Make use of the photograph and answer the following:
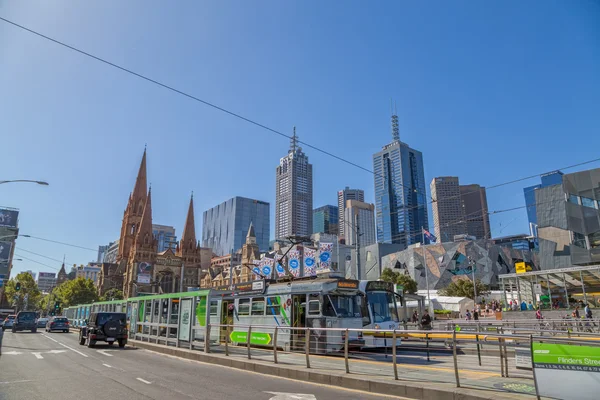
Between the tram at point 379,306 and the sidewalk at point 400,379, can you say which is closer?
the sidewalk at point 400,379

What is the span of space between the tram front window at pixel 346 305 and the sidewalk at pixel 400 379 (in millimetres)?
3285

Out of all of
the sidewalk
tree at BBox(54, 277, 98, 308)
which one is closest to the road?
the sidewalk

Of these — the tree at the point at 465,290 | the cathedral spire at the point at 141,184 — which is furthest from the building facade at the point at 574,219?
the cathedral spire at the point at 141,184

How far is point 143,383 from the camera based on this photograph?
957 cm

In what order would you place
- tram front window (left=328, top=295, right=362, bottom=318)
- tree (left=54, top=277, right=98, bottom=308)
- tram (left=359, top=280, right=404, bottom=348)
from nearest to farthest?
tram front window (left=328, top=295, right=362, bottom=318), tram (left=359, top=280, right=404, bottom=348), tree (left=54, top=277, right=98, bottom=308)

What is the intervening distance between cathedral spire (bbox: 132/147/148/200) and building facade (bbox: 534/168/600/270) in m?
95.0

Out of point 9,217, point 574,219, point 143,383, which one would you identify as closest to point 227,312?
point 143,383

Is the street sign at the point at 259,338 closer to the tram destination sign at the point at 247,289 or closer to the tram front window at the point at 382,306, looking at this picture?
the tram destination sign at the point at 247,289

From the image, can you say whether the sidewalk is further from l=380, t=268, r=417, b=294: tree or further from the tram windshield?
l=380, t=268, r=417, b=294: tree

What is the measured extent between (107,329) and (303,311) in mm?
10896

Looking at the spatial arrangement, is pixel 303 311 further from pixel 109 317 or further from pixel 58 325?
pixel 58 325

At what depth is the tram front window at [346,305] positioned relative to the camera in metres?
16.1

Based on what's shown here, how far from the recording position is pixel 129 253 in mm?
110250

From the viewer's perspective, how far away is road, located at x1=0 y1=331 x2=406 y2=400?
317 inches
